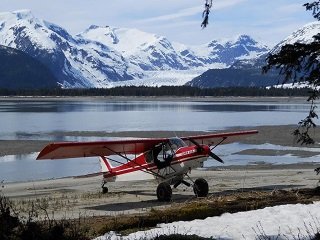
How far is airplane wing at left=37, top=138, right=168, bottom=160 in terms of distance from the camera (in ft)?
52.6

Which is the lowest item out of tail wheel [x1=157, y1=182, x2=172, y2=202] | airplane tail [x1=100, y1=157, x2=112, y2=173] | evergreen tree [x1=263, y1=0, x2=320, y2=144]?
tail wheel [x1=157, y1=182, x2=172, y2=202]

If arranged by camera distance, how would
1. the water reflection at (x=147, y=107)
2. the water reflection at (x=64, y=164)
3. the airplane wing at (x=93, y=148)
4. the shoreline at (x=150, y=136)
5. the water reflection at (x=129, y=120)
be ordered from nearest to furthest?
the airplane wing at (x=93, y=148) → the water reflection at (x=64, y=164) → the shoreline at (x=150, y=136) → the water reflection at (x=129, y=120) → the water reflection at (x=147, y=107)

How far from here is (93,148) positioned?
1742 centimetres

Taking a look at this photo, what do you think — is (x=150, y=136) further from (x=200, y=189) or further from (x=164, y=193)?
(x=164, y=193)

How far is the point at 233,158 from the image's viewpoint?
35844mm

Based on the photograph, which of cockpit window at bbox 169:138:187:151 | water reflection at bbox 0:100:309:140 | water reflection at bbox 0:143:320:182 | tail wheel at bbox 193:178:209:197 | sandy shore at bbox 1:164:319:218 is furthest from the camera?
water reflection at bbox 0:100:309:140

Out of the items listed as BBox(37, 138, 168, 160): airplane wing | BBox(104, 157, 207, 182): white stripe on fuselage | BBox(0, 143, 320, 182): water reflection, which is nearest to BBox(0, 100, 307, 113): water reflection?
BBox(0, 143, 320, 182): water reflection

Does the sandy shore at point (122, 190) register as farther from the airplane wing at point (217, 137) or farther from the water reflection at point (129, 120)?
the water reflection at point (129, 120)

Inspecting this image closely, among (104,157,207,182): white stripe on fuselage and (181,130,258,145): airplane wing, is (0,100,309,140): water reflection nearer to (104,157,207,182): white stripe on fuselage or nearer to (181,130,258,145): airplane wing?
(181,130,258,145): airplane wing

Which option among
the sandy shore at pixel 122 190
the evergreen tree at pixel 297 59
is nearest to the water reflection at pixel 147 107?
the sandy shore at pixel 122 190

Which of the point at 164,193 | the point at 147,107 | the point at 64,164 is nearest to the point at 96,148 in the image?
the point at 164,193

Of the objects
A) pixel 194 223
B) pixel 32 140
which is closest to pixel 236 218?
pixel 194 223

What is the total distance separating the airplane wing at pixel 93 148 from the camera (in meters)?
16.0

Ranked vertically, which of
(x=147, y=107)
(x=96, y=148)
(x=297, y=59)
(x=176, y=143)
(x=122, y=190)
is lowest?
(x=147, y=107)
